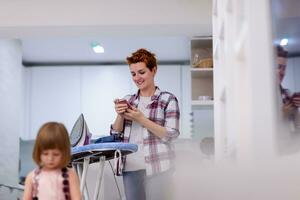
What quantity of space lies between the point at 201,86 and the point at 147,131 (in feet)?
7.53

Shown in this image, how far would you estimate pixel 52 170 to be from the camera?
1.06m

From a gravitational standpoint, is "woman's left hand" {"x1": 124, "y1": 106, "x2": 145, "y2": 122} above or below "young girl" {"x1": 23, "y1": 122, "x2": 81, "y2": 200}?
above

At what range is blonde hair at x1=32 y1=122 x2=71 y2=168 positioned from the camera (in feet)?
3.38

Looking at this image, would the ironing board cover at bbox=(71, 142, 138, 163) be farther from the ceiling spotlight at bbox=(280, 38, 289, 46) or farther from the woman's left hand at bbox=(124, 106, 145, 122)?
the ceiling spotlight at bbox=(280, 38, 289, 46)

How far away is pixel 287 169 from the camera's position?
40 centimetres

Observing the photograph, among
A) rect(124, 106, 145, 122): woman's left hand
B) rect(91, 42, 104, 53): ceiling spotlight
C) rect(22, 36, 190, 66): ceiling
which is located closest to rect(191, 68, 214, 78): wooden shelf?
rect(22, 36, 190, 66): ceiling

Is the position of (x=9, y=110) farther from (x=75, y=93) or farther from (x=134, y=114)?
(x=134, y=114)

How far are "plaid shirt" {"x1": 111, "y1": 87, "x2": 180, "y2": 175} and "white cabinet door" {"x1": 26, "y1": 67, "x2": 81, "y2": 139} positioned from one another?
3610 mm

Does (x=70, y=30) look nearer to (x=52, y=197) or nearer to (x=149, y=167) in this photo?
(x=149, y=167)

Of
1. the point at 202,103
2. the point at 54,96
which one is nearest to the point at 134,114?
the point at 202,103

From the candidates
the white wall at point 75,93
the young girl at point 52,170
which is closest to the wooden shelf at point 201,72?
the white wall at point 75,93

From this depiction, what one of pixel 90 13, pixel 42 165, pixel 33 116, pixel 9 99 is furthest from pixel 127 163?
pixel 33 116

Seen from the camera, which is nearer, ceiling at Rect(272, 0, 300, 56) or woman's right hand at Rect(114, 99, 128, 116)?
ceiling at Rect(272, 0, 300, 56)

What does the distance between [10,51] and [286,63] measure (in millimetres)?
3950
